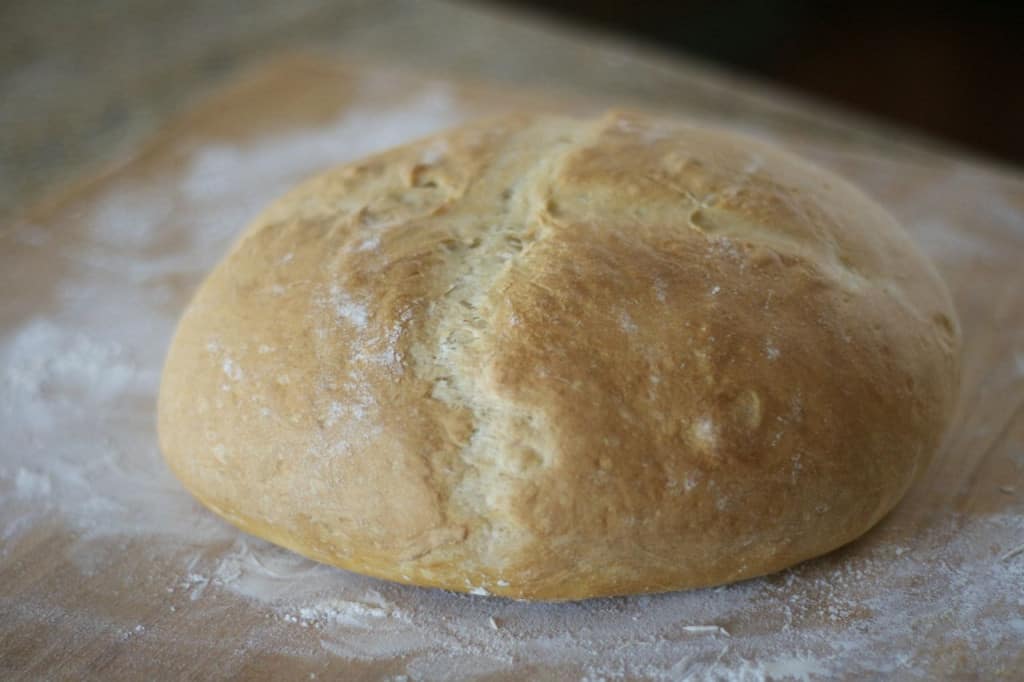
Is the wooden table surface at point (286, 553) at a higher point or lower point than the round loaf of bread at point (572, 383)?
lower

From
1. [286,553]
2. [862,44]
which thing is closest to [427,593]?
[286,553]

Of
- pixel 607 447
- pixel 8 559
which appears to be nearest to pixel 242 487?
pixel 8 559

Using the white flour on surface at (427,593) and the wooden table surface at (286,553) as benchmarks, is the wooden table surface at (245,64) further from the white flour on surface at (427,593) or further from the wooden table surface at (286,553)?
the white flour on surface at (427,593)

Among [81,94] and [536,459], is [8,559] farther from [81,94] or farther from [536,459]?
[81,94]

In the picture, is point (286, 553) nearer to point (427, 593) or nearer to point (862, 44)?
point (427, 593)

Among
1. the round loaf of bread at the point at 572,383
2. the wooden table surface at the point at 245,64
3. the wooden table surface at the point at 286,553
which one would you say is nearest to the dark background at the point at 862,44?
the wooden table surface at the point at 245,64

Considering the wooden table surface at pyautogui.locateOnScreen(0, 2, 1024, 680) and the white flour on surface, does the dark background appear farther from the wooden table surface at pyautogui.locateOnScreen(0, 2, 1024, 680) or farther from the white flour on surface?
the white flour on surface

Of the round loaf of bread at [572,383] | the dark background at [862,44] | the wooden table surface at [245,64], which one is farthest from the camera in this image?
the dark background at [862,44]

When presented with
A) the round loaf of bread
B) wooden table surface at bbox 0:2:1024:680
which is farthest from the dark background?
the round loaf of bread
